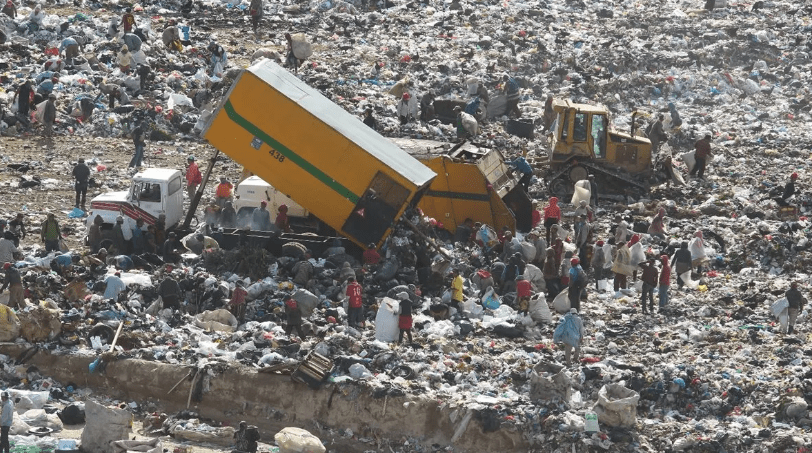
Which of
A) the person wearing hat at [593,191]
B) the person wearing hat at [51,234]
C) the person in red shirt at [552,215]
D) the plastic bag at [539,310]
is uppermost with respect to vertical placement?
the person wearing hat at [593,191]

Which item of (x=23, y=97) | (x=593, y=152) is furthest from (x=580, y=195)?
(x=23, y=97)

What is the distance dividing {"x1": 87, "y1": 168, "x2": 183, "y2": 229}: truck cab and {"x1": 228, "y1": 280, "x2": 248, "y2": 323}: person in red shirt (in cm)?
297

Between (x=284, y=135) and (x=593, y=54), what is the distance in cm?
1479

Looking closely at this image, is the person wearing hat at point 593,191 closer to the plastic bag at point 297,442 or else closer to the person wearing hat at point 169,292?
the person wearing hat at point 169,292

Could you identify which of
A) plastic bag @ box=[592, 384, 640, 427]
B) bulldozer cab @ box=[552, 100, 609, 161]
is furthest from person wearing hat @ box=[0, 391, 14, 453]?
bulldozer cab @ box=[552, 100, 609, 161]

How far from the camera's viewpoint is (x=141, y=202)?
61.8 ft

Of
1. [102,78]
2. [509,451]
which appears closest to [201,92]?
[102,78]

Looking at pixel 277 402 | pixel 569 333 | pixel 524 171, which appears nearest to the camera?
pixel 277 402

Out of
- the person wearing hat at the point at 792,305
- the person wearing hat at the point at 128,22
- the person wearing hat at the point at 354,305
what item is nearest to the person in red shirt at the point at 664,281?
the person wearing hat at the point at 792,305

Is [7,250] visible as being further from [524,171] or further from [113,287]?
[524,171]

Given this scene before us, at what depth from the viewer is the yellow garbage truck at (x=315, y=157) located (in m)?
18.0

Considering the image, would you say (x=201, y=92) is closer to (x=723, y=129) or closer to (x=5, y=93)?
(x=5, y=93)

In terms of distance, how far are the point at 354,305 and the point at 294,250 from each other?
82.7 inches

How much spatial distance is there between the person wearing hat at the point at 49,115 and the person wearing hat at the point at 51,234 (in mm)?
5708
